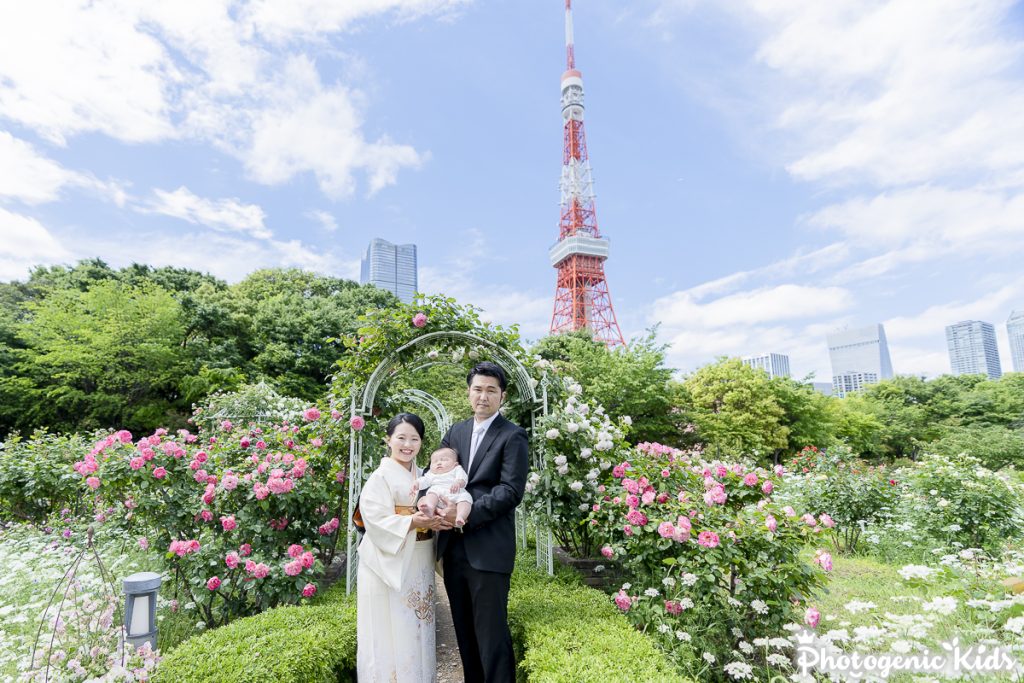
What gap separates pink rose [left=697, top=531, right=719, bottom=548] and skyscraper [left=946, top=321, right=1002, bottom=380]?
12850 cm

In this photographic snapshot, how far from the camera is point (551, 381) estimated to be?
441cm

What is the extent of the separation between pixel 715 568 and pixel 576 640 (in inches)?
33.5

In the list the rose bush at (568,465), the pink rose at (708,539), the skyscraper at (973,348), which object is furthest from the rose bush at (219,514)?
the skyscraper at (973,348)

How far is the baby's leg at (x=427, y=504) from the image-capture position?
2.41m

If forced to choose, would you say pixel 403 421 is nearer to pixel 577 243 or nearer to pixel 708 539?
pixel 708 539

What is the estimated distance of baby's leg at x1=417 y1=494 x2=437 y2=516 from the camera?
2.41m

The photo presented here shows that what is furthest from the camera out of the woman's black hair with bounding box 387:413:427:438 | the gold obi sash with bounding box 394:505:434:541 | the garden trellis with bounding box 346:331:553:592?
the garden trellis with bounding box 346:331:553:592

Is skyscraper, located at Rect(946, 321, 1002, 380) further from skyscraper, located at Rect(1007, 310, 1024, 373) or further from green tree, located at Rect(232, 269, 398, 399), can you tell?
green tree, located at Rect(232, 269, 398, 399)

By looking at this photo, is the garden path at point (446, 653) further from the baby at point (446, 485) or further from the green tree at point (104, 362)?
the green tree at point (104, 362)

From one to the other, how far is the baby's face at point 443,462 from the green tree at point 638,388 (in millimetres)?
10591

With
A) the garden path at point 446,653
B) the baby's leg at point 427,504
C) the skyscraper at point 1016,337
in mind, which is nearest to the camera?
the baby's leg at point 427,504

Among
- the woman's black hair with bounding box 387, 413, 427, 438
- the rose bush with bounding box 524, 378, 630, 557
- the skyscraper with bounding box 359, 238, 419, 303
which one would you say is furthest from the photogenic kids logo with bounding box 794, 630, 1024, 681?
the skyscraper with bounding box 359, 238, 419, 303

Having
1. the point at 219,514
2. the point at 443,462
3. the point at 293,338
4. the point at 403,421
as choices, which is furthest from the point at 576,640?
the point at 293,338

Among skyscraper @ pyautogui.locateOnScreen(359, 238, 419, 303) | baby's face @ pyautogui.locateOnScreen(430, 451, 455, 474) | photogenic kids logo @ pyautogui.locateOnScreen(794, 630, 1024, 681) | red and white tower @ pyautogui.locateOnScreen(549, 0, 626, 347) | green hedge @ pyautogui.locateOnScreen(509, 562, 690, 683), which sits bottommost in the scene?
photogenic kids logo @ pyautogui.locateOnScreen(794, 630, 1024, 681)
